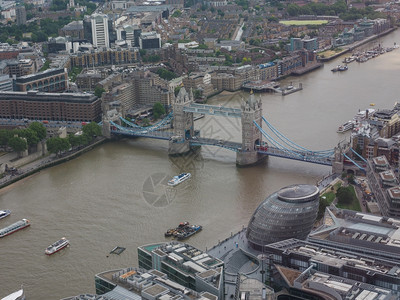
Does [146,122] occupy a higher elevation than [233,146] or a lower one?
lower

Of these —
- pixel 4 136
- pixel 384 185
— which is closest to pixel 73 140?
pixel 4 136

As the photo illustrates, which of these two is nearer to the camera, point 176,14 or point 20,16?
point 20,16

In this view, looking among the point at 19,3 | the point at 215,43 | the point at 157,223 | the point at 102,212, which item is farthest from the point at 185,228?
the point at 19,3

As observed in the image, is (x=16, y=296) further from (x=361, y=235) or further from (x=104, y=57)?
(x=104, y=57)

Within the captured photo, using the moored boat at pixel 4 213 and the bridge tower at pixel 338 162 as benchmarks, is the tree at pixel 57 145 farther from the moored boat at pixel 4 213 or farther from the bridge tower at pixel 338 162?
the bridge tower at pixel 338 162

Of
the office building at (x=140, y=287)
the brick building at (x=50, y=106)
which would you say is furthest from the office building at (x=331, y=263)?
the brick building at (x=50, y=106)

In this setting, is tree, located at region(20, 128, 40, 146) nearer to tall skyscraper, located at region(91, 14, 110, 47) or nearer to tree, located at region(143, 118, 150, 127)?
tree, located at region(143, 118, 150, 127)

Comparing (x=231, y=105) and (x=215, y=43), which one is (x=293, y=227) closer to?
(x=231, y=105)
